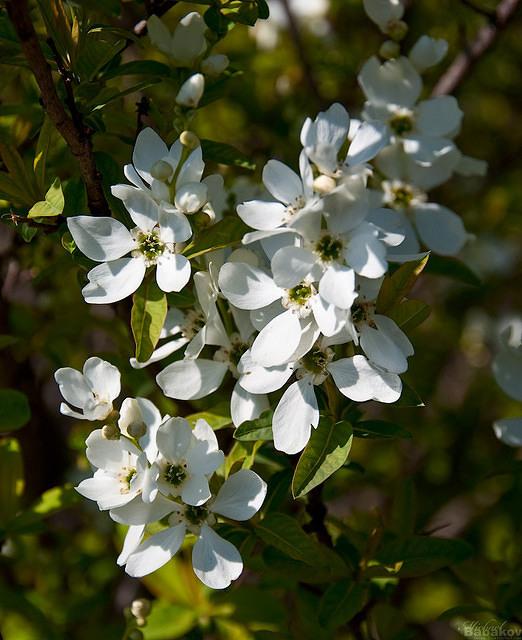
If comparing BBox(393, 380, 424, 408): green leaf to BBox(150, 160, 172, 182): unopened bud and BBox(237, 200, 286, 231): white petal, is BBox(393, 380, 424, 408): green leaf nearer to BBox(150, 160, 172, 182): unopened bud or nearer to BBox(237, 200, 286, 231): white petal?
BBox(237, 200, 286, 231): white petal

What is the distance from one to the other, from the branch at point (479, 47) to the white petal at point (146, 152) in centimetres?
92

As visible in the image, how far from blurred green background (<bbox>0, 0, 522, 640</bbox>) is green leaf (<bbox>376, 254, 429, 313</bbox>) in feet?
0.94

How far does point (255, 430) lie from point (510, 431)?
1.50 ft

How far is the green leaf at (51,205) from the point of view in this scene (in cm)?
96

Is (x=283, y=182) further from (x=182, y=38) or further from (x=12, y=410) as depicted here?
(x=12, y=410)

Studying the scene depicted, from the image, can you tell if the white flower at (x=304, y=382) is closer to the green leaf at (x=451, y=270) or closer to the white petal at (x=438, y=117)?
the green leaf at (x=451, y=270)

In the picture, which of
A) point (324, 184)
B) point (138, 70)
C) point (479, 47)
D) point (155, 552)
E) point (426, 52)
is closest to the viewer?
point (324, 184)

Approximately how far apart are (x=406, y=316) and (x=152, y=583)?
0.78 m

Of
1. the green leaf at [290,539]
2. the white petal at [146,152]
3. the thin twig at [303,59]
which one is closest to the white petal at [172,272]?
the white petal at [146,152]

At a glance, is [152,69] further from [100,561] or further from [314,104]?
[100,561]

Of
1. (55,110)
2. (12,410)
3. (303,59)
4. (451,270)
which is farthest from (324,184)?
(303,59)

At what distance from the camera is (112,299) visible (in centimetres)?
96

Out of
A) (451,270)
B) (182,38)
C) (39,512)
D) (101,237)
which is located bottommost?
(39,512)

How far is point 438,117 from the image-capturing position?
4.35 feet
